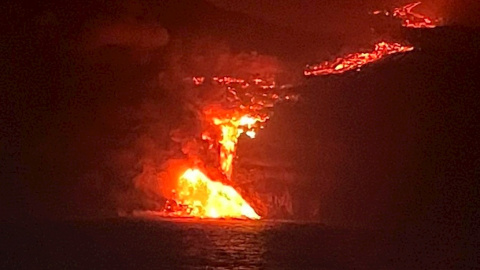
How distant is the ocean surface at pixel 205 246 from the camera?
34.3 metres

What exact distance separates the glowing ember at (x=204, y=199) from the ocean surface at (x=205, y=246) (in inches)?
51.4

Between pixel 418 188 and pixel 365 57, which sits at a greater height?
pixel 365 57

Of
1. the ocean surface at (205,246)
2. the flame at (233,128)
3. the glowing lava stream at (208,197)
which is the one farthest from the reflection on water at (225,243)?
the flame at (233,128)

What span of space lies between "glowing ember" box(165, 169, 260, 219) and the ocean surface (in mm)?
1307

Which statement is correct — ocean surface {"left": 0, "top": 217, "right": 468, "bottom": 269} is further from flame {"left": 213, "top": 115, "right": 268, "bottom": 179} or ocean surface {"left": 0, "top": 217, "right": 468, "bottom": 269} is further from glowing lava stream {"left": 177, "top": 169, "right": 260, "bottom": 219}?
flame {"left": 213, "top": 115, "right": 268, "bottom": 179}

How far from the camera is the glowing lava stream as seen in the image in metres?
48.0

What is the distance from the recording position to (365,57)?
42.2 metres

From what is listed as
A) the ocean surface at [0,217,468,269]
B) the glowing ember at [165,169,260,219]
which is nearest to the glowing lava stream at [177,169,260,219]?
the glowing ember at [165,169,260,219]

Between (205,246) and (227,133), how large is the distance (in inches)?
220

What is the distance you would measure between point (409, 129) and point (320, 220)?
9.03 meters

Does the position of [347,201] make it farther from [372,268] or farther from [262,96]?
[372,268]

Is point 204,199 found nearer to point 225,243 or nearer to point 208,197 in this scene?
point 208,197

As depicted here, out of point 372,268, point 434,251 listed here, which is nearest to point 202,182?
point 434,251

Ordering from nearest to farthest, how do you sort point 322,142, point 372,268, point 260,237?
1. point 372,268
2. point 322,142
3. point 260,237
